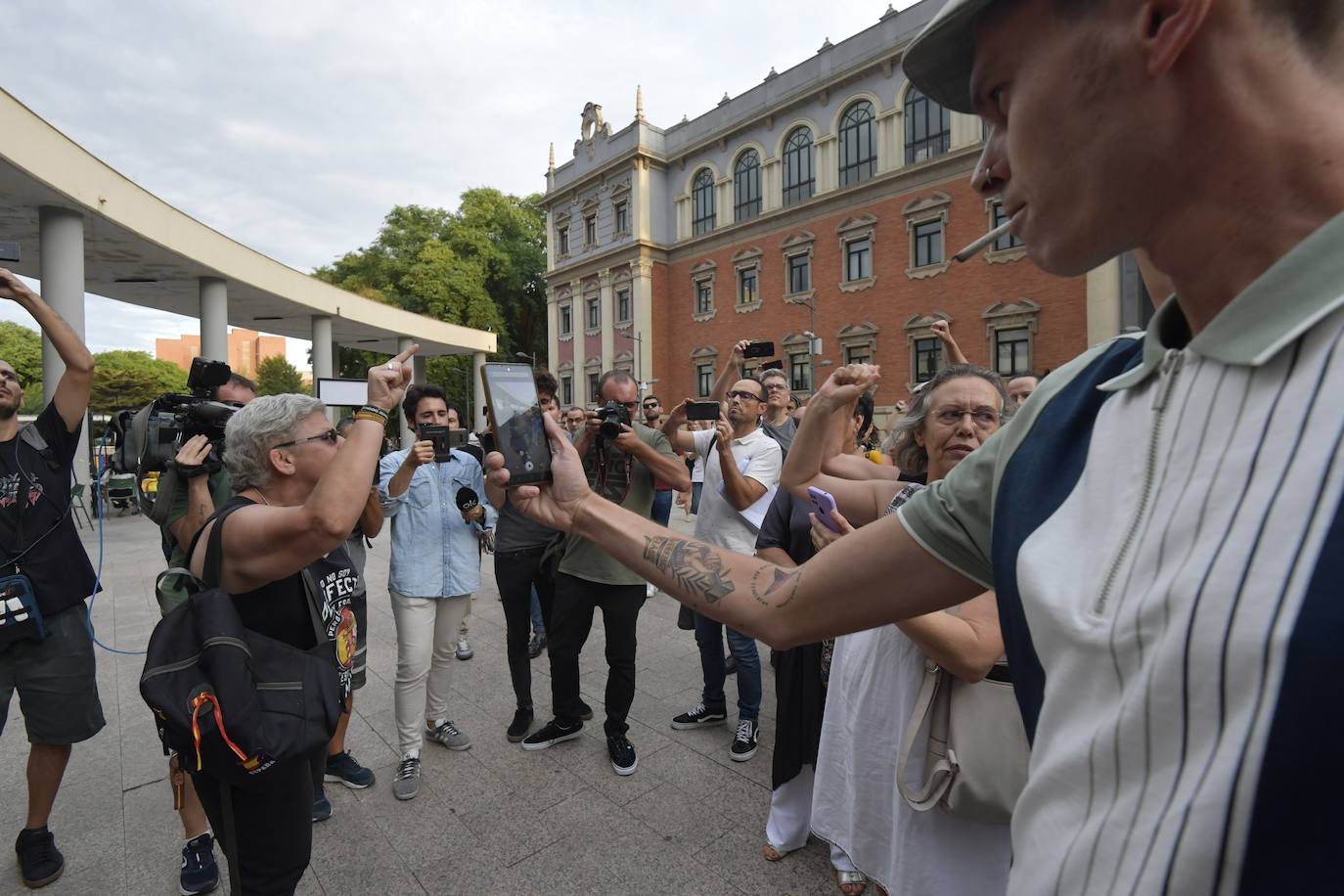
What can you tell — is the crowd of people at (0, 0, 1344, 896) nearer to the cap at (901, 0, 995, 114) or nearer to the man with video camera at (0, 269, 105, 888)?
the cap at (901, 0, 995, 114)

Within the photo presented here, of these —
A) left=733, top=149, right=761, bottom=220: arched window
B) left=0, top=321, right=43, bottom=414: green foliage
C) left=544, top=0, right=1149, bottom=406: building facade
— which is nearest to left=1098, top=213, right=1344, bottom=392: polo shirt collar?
left=544, top=0, right=1149, bottom=406: building facade

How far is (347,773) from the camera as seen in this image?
3.77 metres

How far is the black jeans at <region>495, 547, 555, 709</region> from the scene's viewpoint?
4402 mm

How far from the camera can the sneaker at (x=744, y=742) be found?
398 cm

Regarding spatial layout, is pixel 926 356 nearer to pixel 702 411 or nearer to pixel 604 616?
pixel 702 411

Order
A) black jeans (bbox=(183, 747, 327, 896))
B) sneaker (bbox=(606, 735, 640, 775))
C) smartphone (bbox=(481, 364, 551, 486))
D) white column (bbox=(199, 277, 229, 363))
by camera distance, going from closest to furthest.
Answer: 1. smartphone (bbox=(481, 364, 551, 486))
2. black jeans (bbox=(183, 747, 327, 896))
3. sneaker (bbox=(606, 735, 640, 775))
4. white column (bbox=(199, 277, 229, 363))

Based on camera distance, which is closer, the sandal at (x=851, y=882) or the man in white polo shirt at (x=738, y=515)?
the sandal at (x=851, y=882)

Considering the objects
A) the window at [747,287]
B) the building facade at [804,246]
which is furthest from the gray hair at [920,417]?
the window at [747,287]

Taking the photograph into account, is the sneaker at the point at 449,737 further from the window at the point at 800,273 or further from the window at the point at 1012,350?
the window at the point at 800,273

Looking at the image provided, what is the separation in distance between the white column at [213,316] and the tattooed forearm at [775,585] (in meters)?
17.9

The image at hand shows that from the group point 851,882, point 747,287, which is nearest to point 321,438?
point 851,882

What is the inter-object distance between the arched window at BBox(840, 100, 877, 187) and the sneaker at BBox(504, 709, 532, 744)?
2604cm

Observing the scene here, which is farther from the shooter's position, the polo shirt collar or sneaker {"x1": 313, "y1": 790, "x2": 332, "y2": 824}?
sneaker {"x1": 313, "y1": 790, "x2": 332, "y2": 824}

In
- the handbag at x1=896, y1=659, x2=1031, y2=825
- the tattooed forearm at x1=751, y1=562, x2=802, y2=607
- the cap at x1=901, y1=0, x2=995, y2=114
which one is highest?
the cap at x1=901, y1=0, x2=995, y2=114
